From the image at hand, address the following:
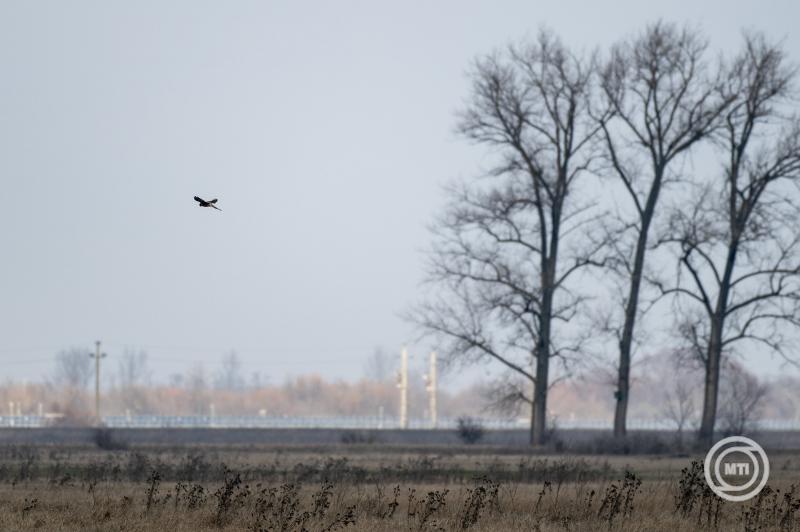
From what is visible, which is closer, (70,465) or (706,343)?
(70,465)

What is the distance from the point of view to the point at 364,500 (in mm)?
24812

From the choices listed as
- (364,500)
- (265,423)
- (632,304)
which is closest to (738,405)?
(632,304)

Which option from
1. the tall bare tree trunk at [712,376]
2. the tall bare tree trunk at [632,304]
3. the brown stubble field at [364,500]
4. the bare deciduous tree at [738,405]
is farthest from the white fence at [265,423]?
the brown stubble field at [364,500]

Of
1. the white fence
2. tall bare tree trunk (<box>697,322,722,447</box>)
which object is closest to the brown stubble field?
tall bare tree trunk (<box>697,322,722,447</box>)

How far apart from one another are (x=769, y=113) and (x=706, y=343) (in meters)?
9.23

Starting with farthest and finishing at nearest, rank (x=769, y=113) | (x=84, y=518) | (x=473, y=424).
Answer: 1. (x=473, y=424)
2. (x=769, y=113)
3. (x=84, y=518)

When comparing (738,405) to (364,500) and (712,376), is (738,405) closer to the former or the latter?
(712,376)

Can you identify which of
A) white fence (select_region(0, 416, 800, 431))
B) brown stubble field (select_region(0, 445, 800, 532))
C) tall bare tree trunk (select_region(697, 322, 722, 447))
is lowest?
white fence (select_region(0, 416, 800, 431))

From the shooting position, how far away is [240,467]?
115 feet

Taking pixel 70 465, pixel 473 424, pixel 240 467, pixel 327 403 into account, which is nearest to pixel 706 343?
pixel 473 424

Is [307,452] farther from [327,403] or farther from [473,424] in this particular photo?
[327,403]

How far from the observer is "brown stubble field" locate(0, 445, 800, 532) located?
21.8 metres

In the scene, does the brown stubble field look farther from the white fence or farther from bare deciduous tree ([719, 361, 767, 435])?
the white fence

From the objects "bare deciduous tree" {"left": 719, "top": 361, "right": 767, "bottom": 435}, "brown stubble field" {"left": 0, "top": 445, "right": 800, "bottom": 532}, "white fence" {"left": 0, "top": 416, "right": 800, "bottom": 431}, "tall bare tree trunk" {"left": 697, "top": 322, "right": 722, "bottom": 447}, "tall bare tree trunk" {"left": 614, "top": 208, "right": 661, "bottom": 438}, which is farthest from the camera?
"white fence" {"left": 0, "top": 416, "right": 800, "bottom": 431}
